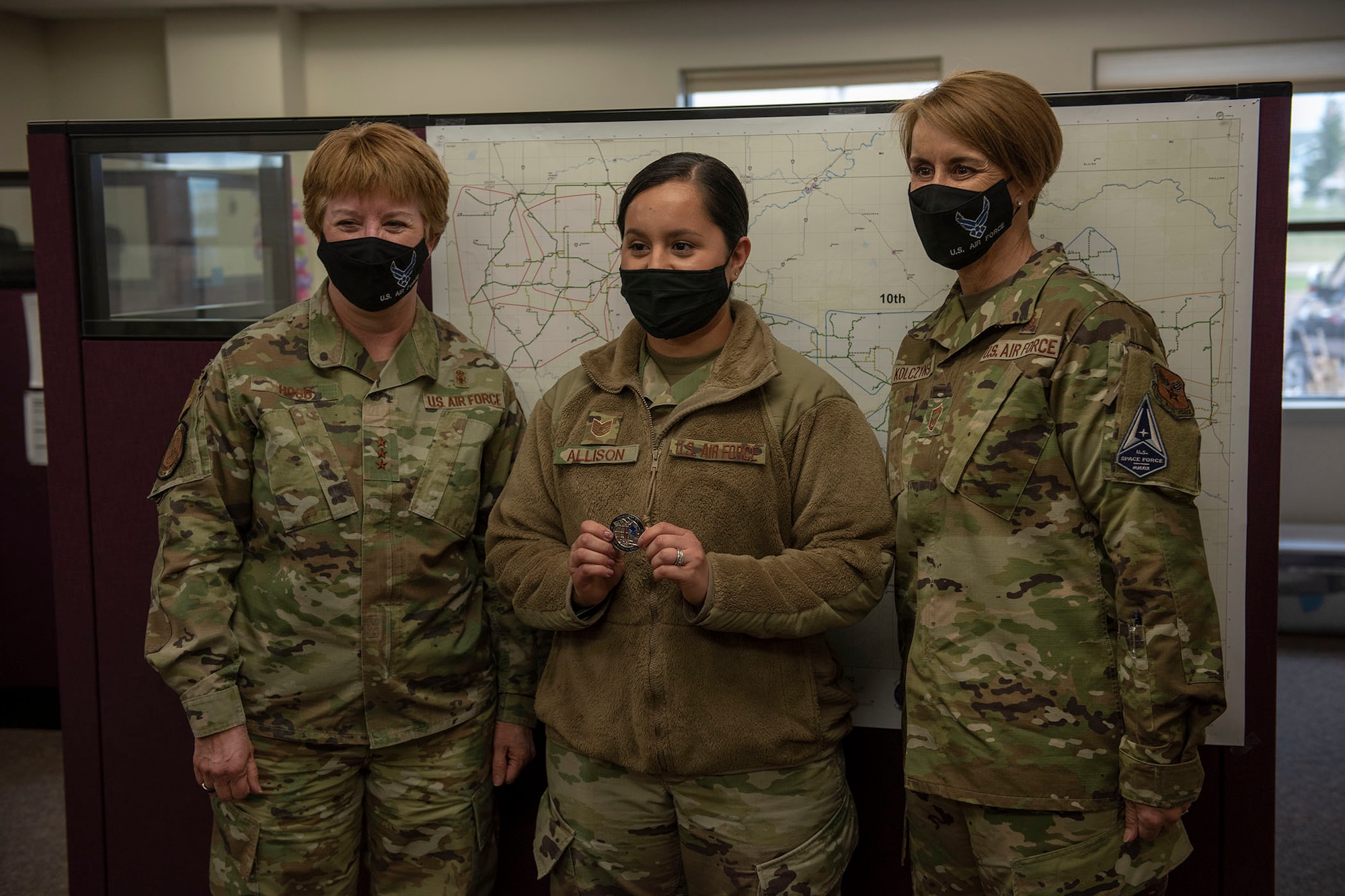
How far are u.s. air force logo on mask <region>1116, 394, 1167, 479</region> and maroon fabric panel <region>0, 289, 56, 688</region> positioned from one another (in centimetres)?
Result: 415

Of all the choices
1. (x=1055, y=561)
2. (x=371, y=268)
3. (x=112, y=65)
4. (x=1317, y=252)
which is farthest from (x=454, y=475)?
(x=1317, y=252)

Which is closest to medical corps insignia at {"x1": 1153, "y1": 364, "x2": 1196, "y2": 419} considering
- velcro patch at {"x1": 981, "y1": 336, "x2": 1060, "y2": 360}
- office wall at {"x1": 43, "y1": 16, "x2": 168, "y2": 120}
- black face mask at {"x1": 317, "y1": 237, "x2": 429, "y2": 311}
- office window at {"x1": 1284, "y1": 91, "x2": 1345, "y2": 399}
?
velcro patch at {"x1": 981, "y1": 336, "x2": 1060, "y2": 360}

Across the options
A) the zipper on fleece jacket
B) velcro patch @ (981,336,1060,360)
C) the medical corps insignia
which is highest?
velcro patch @ (981,336,1060,360)

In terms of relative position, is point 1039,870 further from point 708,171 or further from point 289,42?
point 289,42

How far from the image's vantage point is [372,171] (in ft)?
5.50

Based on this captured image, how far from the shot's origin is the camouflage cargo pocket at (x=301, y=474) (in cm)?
171

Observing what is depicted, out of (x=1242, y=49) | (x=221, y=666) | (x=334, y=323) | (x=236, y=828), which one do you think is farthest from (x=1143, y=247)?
(x=1242, y=49)

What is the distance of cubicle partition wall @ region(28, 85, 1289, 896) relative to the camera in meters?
2.12

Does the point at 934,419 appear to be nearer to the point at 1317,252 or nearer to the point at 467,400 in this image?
the point at 467,400

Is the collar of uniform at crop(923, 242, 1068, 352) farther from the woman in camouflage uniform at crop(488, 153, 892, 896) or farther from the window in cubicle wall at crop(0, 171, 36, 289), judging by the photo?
the window in cubicle wall at crop(0, 171, 36, 289)

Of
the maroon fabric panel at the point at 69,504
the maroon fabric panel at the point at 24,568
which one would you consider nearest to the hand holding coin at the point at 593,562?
the maroon fabric panel at the point at 69,504

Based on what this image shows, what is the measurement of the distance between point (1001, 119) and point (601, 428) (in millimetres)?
830

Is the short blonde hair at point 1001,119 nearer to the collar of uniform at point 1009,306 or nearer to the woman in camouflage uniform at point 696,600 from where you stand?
the collar of uniform at point 1009,306

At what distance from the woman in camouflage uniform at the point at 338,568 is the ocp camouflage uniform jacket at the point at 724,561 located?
258 mm
